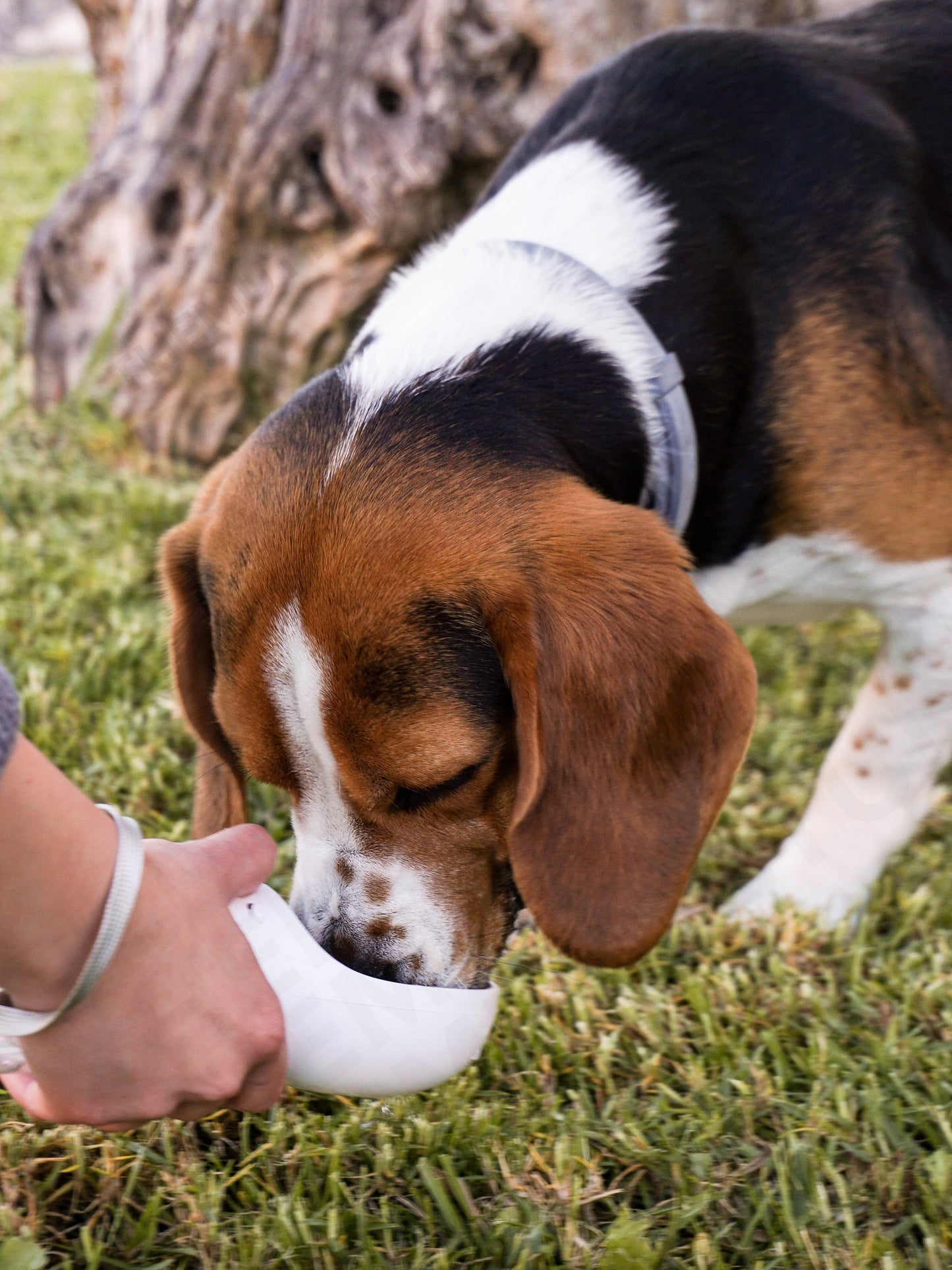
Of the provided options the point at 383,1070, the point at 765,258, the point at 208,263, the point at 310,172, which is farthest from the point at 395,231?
the point at 383,1070

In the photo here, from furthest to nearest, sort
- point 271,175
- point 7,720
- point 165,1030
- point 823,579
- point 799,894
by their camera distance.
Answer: point 271,175 < point 799,894 < point 823,579 < point 165,1030 < point 7,720

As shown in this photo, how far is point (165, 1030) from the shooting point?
68.4 inches

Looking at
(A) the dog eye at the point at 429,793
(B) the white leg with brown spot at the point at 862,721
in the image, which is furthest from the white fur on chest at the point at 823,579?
(A) the dog eye at the point at 429,793

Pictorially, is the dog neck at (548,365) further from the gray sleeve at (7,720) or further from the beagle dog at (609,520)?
the gray sleeve at (7,720)

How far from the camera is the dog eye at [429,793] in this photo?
7.04 feet

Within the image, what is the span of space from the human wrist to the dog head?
483 mm

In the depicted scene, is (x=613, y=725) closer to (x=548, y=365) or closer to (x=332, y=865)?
(x=332, y=865)

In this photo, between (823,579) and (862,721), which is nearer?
(823,579)

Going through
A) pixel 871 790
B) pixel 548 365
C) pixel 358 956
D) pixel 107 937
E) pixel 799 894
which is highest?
pixel 548 365

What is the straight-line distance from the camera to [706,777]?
211 centimetres

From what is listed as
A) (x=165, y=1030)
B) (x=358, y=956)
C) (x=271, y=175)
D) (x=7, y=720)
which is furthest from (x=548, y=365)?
(x=271, y=175)

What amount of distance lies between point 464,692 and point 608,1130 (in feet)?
2.74

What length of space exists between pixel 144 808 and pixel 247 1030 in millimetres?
1336

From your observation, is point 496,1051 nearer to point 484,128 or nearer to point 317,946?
point 317,946
